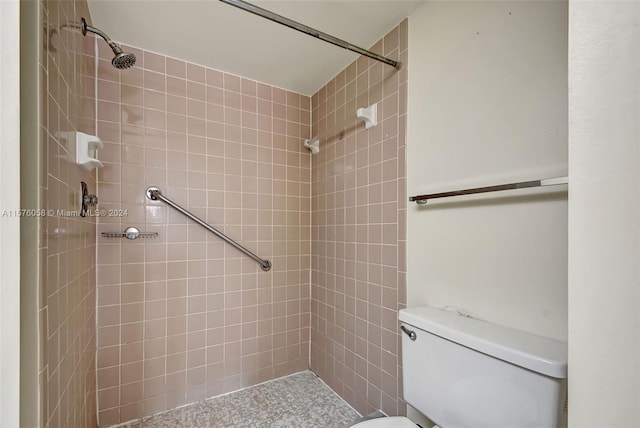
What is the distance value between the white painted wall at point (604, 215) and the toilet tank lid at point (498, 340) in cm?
35

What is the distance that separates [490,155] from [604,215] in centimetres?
67

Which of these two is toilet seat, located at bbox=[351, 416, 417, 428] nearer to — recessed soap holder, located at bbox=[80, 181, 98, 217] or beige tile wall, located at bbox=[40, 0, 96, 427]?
beige tile wall, located at bbox=[40, 0, 96, 427]

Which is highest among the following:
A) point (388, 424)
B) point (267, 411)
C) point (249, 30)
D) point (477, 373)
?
point (249, 30)

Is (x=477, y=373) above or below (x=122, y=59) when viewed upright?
below

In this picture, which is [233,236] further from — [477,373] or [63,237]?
[477,373]

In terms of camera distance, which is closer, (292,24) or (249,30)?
(292,24)

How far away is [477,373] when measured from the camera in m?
0.85

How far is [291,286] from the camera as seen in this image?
6.57 ft

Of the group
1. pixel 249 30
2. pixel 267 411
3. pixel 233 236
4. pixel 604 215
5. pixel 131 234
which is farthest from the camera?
pixel 233 236

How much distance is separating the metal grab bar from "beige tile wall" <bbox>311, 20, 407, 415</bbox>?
0.38 m

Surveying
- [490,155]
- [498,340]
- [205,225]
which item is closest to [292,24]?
[490,155]

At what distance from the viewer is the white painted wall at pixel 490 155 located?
82 cm

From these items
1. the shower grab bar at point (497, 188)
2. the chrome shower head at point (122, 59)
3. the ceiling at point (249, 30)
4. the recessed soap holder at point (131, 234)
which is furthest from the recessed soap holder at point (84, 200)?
the shower grab bar at point (497, 188)

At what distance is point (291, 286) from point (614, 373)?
176 centimetres
